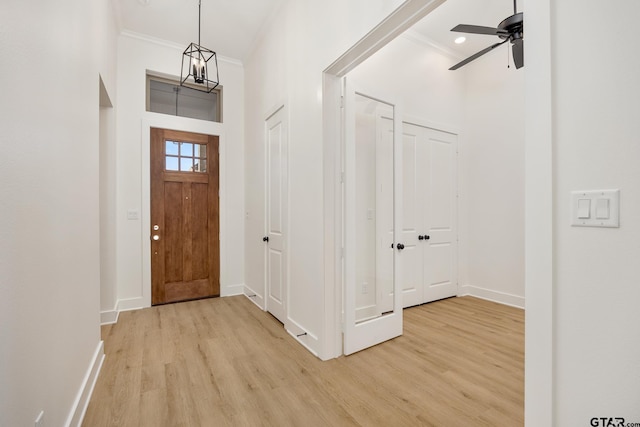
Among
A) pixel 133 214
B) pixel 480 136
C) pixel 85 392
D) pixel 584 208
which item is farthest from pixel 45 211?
pixel 480 136

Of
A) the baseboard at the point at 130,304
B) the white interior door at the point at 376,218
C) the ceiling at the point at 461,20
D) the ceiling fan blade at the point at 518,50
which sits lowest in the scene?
the baseboard at the point at 130,304

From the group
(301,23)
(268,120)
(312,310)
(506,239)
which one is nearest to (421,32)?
(301,23)

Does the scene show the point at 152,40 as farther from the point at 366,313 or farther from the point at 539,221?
the point at 539,221

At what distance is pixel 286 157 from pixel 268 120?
777 millimetres

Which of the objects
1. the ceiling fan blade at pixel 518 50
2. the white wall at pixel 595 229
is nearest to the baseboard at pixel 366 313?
the white wall at pixel 595 229

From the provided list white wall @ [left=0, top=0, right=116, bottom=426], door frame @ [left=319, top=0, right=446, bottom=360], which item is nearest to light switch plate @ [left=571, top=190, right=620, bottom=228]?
door frame @ [left=319, top=0, right=446, bottom=360]

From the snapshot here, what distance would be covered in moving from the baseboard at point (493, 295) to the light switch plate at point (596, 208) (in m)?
3.39

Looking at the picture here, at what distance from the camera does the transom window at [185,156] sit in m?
3.89

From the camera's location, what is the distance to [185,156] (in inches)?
158

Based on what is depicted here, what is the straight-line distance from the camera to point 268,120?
11.5 ft

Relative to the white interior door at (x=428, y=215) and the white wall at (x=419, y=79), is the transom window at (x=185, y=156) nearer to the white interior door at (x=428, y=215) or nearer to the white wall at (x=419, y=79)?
the white wall at (x=419, y=79)

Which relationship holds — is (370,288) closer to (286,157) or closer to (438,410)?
(438,410)

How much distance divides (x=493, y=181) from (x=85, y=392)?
15.9ft

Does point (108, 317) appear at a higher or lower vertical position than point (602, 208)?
lower
